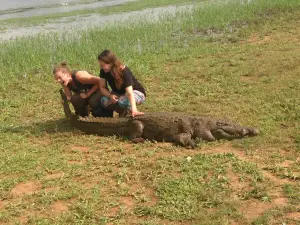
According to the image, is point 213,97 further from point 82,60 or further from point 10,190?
point 82,60

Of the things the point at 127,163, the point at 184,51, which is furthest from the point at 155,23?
the point at 127,163

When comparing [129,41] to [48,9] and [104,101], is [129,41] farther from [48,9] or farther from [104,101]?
[48,9]

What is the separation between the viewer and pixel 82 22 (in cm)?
1758

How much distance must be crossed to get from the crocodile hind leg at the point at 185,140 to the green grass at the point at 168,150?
13 centimetres

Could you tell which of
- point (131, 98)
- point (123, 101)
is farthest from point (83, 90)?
point (131, 98)

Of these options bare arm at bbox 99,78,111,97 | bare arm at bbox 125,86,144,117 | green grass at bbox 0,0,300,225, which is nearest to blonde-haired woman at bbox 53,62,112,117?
bare arm at bbox 99,78,111,97

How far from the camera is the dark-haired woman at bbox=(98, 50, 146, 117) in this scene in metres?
5.37

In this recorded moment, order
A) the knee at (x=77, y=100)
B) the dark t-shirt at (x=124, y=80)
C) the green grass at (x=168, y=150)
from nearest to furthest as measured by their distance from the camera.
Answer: the green grass at (x=168, y=150), the dark t-shirt at (x=124, y=80), the knee at (x=77, y=100)

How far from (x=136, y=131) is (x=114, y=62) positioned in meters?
1.04

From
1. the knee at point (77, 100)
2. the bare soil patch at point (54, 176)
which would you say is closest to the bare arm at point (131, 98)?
the knee at point (77, 100)

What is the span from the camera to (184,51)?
10.0 m

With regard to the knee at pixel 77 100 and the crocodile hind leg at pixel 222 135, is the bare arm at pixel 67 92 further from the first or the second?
the crocodile hind leg at pixel 222 135

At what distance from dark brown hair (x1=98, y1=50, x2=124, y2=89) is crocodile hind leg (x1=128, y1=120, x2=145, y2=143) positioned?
692 mm

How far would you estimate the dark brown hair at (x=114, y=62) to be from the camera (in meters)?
5.32
